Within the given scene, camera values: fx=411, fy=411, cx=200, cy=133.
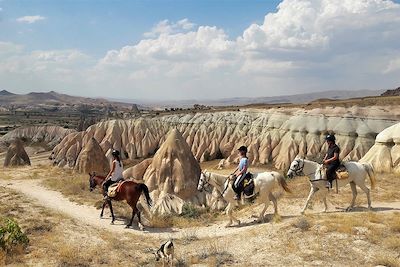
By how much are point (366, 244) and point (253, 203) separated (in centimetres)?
677

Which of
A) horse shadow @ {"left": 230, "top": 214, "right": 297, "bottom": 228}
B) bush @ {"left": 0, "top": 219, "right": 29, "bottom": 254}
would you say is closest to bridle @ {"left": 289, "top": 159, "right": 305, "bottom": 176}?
horse shadow @ {"left": 230, "top": 214, "right": 297, "bottom": 228}

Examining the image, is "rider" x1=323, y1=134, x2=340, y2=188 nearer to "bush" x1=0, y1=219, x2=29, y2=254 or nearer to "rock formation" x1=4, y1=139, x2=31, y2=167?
"bush" x1=0, y1=219, x2=29, y2=254

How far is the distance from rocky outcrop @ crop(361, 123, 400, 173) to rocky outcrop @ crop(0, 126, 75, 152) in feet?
252

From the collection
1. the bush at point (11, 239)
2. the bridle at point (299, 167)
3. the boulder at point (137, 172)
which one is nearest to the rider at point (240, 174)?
the bridle at point (299, 167)

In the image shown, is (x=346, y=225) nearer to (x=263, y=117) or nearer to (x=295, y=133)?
(x=295, y=133)

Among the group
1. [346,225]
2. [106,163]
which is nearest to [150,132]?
[106,163]

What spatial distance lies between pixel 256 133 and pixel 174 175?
157 feet

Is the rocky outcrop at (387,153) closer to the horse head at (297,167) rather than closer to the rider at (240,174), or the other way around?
the horse head at (297,167)

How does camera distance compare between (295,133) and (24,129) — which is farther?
(24,129)

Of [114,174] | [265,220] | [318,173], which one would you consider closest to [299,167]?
[318,173]

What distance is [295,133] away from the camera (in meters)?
63.2

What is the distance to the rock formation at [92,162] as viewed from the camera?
30938mm

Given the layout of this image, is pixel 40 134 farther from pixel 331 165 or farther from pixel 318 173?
pixel 331 165

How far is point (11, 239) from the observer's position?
12.3m
